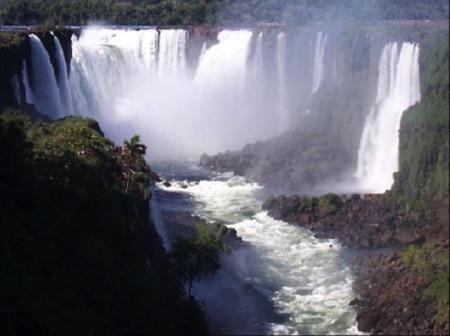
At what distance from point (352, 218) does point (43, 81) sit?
9.51m

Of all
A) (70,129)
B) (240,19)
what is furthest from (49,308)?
(240,19)

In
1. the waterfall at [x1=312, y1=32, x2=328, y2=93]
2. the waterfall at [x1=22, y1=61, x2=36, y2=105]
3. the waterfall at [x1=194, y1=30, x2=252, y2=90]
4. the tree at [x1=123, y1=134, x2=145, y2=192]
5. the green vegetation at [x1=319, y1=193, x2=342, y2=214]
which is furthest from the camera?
the waterfall at [x1=194, y1=30, x2=252, y2=90]

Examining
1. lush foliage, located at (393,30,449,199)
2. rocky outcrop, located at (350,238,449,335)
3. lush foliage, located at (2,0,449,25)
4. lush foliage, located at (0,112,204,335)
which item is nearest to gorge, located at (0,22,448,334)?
Result: lush foliage, located at (393,30,449,199)

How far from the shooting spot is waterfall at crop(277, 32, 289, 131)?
22.7 meters

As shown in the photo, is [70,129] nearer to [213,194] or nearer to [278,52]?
[213,194]

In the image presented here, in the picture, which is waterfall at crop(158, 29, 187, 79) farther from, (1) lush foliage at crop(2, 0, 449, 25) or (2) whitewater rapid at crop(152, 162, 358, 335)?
(2) whitewater rapid at crop(152, 162, 358, 335)

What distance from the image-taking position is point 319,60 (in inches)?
832

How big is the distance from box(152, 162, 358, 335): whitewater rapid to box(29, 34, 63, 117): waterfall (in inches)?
183

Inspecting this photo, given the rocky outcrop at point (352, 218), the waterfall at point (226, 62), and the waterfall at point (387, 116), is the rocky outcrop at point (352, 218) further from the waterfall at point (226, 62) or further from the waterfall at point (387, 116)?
the waterfall at point (226, 62)

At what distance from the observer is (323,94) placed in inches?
797

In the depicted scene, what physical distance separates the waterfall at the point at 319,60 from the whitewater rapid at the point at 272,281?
6.65 meters

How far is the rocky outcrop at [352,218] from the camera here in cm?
1189

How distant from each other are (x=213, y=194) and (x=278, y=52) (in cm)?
790

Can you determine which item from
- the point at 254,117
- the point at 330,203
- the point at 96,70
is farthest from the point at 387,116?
the point at 96,70
